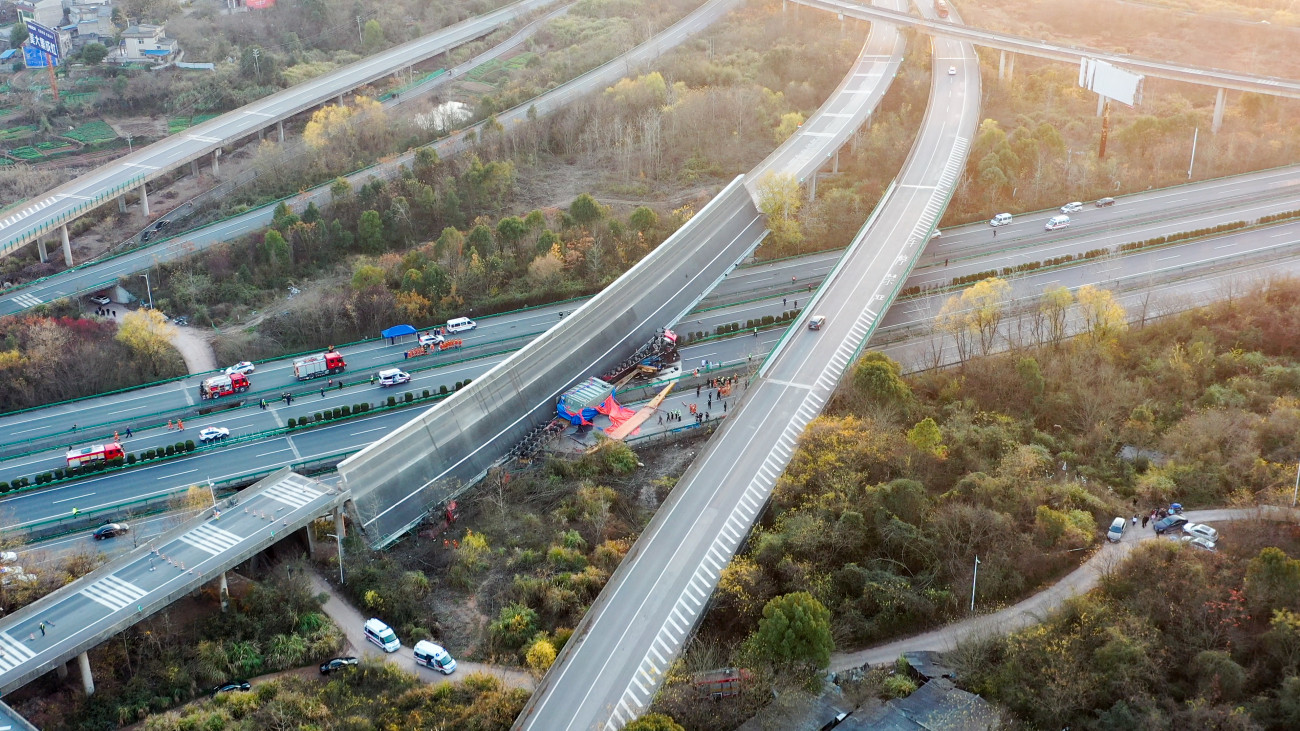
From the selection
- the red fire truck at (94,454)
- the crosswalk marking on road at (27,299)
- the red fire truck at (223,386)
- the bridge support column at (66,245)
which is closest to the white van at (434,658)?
the red fire truck at (94,454)

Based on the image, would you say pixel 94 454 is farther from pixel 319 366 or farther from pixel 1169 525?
pixel 1169 525

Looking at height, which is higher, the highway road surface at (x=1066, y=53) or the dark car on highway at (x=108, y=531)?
the highway road surface at (x=1066, y=53)

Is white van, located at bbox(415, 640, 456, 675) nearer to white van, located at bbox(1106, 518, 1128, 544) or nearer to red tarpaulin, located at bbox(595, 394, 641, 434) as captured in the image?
red tarpaulin, located at bbox(595, 394, 641, 434)

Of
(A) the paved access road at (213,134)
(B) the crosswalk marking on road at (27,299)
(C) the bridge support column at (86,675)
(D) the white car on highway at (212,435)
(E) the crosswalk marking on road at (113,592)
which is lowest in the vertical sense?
(C) the bridge support column at (86,675)

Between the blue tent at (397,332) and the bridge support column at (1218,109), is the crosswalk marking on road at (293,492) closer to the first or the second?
the blue tent at (397,332)

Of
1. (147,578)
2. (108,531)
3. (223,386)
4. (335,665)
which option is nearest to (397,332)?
(223,386)

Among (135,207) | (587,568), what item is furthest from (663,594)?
(135,207)

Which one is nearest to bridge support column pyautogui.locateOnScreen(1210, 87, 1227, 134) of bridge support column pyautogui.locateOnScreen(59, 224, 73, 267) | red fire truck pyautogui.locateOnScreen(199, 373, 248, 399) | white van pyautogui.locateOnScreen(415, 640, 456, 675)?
red fire truck pyautogui.locateOnScreen(199, 373, 248, 399)
